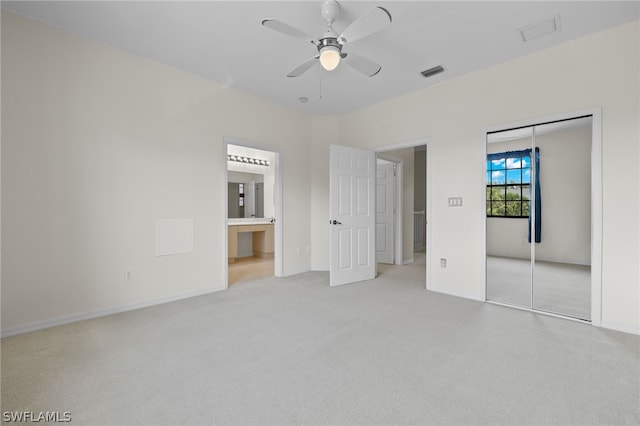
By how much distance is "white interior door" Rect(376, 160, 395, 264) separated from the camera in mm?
6000

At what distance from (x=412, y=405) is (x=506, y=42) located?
11.2 ft

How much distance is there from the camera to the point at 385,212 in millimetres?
6082

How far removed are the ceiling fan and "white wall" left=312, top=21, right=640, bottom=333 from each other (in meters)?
1.66

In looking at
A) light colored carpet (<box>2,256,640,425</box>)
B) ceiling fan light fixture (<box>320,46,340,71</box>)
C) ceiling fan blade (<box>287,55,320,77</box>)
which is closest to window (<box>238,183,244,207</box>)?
light colored carpet (<box>2,256,640,425</box>)

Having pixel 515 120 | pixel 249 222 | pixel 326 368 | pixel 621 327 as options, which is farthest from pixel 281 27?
pixel 249 222

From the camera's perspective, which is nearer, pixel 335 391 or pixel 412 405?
pixel 412 405

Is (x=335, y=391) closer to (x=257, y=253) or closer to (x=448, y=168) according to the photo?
(x=448, y=168)

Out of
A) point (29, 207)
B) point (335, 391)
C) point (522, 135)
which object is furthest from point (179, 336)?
point (522, 135)

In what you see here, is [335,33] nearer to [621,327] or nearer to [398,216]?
[621,327]

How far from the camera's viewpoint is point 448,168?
3.91m

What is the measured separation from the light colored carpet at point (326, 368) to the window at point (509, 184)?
1159 millimetres

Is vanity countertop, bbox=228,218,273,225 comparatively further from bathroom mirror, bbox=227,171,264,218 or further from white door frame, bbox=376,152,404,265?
white door frame, bbox=376,152,404,265

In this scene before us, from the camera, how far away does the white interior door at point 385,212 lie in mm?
6000

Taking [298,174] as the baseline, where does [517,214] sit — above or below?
below
